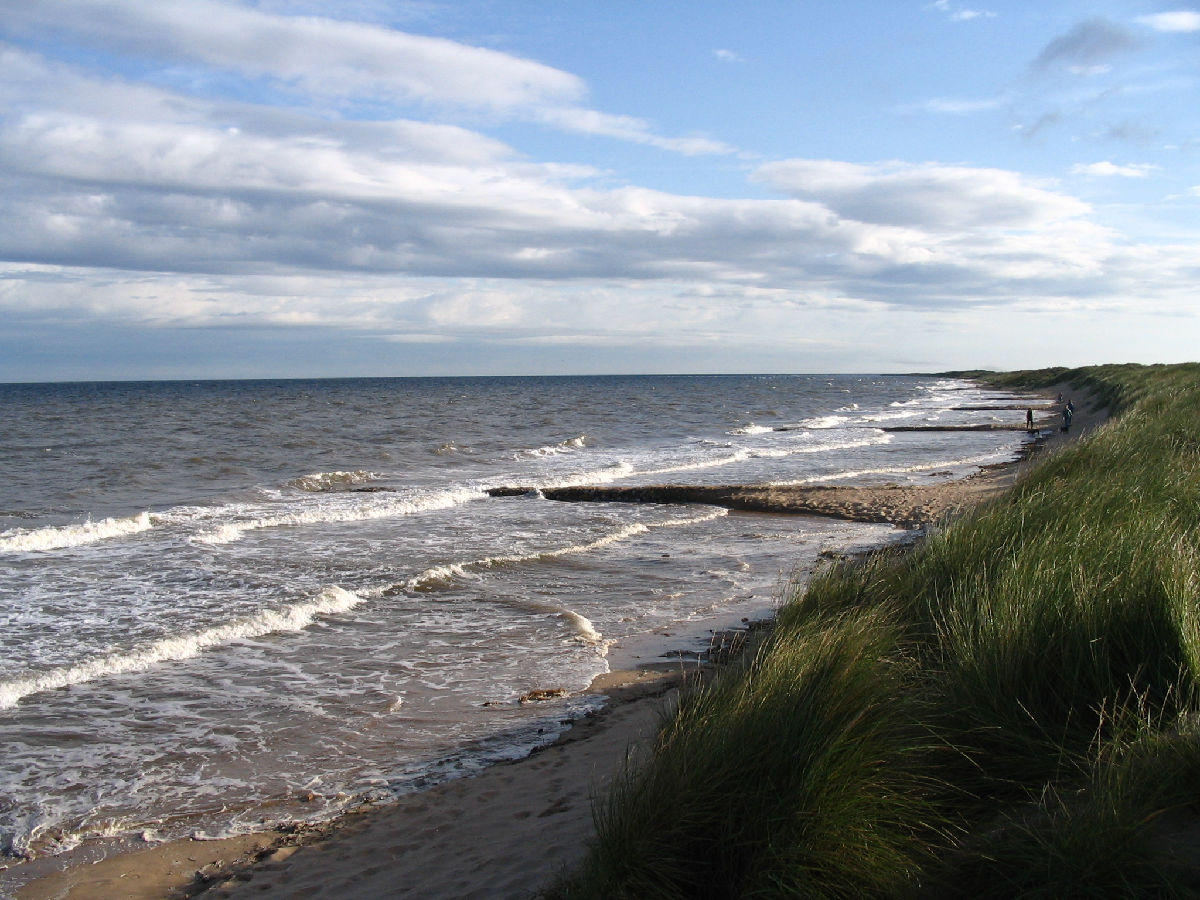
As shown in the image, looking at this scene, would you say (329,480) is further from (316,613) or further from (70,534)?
(316,613)

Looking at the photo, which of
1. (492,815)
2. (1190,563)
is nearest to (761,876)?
(492,815)

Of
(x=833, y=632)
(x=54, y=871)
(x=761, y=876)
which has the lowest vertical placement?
(x=54, y=871)

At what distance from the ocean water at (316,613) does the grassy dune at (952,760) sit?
3183mm

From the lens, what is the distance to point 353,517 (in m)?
18.7

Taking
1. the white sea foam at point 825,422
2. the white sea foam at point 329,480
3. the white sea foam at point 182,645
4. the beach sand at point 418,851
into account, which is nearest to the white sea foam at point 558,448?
the white sea foam at point 329,480

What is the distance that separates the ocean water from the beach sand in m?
0.33

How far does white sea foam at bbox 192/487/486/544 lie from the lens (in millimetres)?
16625

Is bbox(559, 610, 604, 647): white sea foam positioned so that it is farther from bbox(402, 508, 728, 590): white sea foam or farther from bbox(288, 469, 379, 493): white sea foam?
bbox(288, 469, 379, 493): white sea foam

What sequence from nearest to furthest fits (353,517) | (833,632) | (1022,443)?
(833,632), (353,517), (1022,443)

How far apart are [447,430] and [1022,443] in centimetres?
2580

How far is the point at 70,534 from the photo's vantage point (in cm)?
1633

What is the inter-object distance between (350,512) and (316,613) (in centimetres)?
828

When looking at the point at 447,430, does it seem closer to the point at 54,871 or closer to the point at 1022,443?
the point at 1022,443

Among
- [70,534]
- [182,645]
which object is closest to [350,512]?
[70,534]
